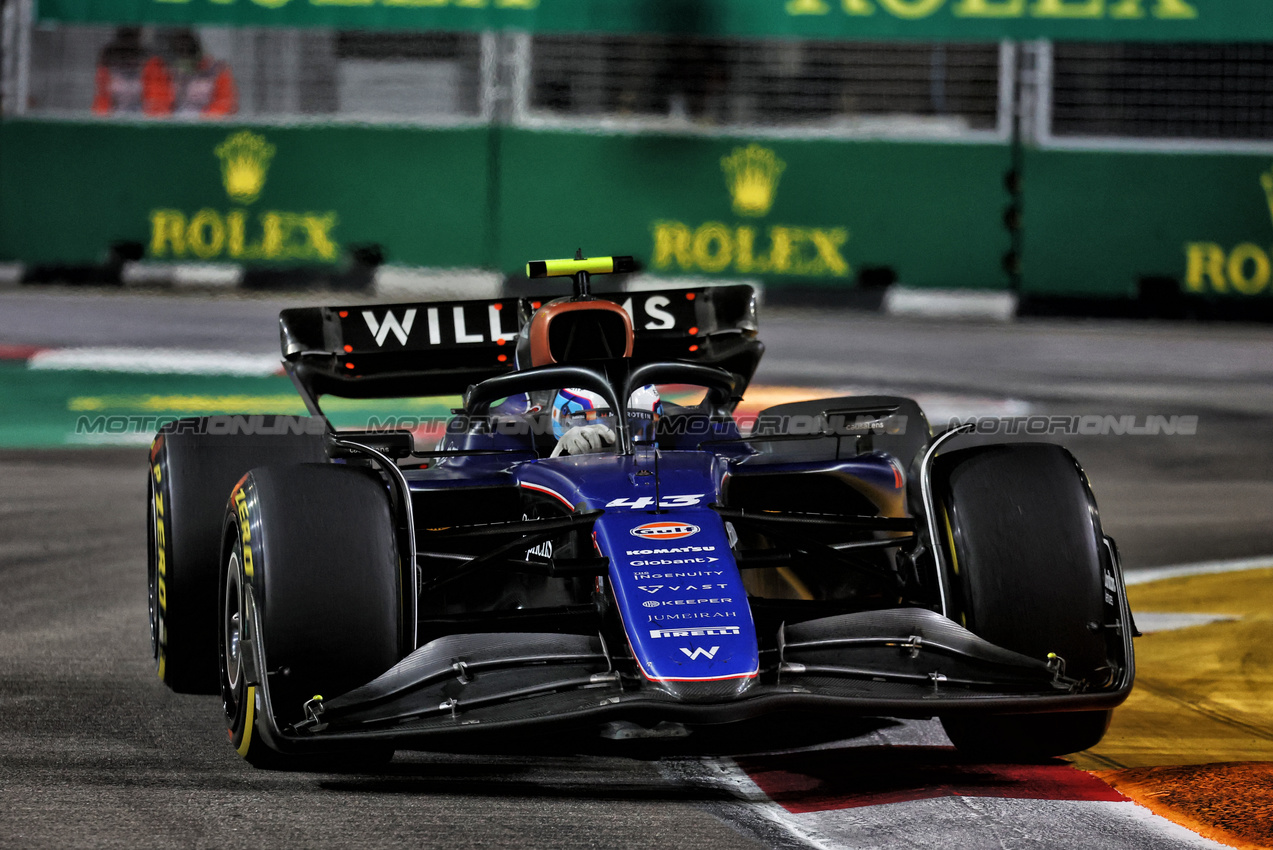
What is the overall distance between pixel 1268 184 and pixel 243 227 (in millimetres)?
9293

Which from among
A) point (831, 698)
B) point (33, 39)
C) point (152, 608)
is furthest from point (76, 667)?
point (33, 39)

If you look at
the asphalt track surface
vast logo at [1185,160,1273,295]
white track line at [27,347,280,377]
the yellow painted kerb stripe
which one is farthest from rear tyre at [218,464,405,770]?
vast logo at [1185,160,1273,295]

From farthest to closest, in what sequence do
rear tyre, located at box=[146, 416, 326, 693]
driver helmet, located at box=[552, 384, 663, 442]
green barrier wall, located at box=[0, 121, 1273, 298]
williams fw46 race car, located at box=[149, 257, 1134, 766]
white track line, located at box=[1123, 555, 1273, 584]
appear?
green barrier wall, located at box=[0, 121, 1273, 298]
white track line, located at box=[1123, 555, 1273, 584]
driver helmet, located at box=[552, 384, 663, 442]
rear tyre, located at box=[146, 416, 326, 693]
williams fw46 race car, located at box=[149, 257, 1134, 766]

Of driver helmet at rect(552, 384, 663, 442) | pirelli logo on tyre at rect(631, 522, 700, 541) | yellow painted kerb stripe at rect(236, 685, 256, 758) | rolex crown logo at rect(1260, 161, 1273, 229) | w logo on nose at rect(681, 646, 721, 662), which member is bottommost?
yellow painted kerb stripe at rect(236, 685, 256, 758)

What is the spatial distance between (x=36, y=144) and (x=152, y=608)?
12.3 meters

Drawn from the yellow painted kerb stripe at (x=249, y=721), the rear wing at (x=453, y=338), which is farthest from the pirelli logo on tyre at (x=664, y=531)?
the rear wing at (x=453, y=338)

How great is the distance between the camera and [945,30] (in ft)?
54.4

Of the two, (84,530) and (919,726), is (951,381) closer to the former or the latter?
(84,530)

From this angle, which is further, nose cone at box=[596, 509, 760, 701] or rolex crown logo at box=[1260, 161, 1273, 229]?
rolex crown logo at box=[1260, 161, 1273, 229]

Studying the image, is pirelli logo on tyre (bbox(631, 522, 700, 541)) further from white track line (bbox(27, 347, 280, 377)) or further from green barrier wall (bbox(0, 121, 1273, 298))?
green barrier wall (bbox(0, 121, 1273, 298))

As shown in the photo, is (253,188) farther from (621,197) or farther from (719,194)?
(719,194)

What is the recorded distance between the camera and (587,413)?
587cm

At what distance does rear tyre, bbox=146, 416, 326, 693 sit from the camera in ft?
18.1

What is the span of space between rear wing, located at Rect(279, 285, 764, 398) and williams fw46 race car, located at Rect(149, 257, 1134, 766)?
15.1 inches
